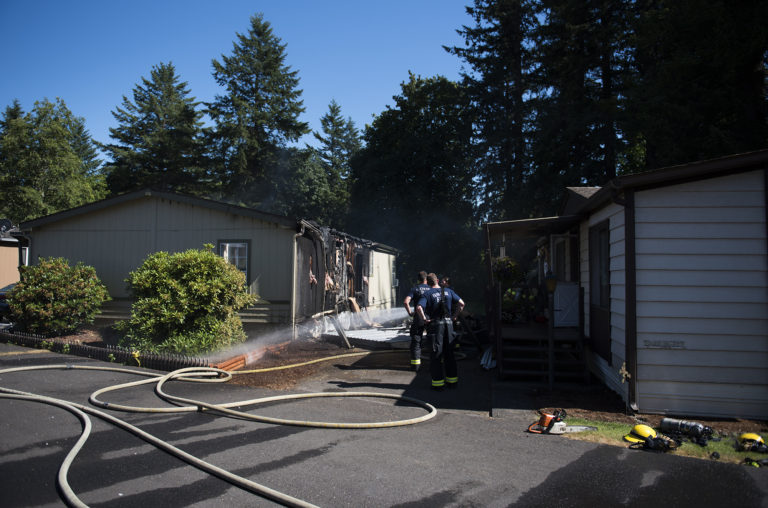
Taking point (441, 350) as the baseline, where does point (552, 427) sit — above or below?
below

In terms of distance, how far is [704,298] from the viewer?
6.32 metres

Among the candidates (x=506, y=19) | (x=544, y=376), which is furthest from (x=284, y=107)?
(x=544, y=376)

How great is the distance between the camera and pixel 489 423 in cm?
612

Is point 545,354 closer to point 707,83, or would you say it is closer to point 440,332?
point 440,332

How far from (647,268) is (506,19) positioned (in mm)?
25585

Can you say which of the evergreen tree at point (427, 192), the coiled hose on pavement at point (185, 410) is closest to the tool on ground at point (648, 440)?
the coiled hose on pavement at point (185, 410)

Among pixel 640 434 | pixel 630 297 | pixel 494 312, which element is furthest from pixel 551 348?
pixel 640 434

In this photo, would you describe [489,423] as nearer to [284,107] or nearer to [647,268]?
[647,268]

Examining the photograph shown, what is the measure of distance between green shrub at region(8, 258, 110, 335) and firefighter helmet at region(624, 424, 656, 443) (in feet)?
37.8

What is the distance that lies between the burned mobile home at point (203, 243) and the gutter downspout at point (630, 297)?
7427mm

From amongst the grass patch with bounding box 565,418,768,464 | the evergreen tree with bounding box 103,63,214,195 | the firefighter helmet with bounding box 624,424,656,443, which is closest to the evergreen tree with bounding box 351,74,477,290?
the evergreen tree with bounding box 103,63,214,195

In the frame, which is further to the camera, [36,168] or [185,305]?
[36,168]

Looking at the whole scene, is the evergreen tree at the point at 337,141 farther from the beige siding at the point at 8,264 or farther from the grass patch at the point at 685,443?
the grass patch at the point at 685,443

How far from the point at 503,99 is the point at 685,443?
24.8 m
